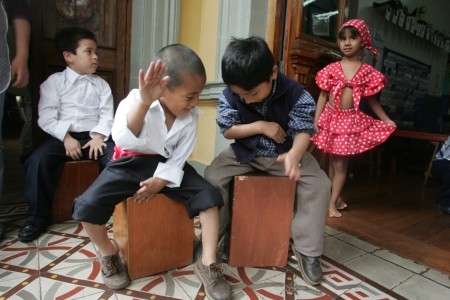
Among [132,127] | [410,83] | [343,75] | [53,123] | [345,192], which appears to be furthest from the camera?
[410,83]

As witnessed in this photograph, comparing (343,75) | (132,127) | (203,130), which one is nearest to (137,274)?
(132,127)

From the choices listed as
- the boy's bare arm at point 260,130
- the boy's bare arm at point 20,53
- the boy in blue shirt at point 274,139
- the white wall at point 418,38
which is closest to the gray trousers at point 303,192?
the boy in blue shirt at point 274,139

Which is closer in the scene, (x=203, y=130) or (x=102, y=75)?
(x=102, y=75)

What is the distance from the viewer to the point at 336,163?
172 centimetres

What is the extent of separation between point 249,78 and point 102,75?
126 centimetres

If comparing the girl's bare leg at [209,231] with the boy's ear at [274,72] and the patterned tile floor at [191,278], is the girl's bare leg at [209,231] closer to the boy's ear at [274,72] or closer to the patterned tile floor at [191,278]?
the patterned tile floor at [191,278]

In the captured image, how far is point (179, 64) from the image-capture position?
929 millimetres

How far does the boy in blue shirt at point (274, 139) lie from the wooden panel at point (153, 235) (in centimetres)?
16

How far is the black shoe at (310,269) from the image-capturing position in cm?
104

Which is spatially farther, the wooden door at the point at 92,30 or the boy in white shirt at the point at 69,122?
the wooden door at the point at 92,30

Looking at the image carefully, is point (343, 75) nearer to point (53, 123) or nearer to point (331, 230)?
point (331, 230)

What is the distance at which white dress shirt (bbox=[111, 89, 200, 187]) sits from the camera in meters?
0.92

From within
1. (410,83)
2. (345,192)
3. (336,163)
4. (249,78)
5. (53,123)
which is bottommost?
(345,192)

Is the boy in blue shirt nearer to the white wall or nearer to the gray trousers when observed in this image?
the gray trousers
